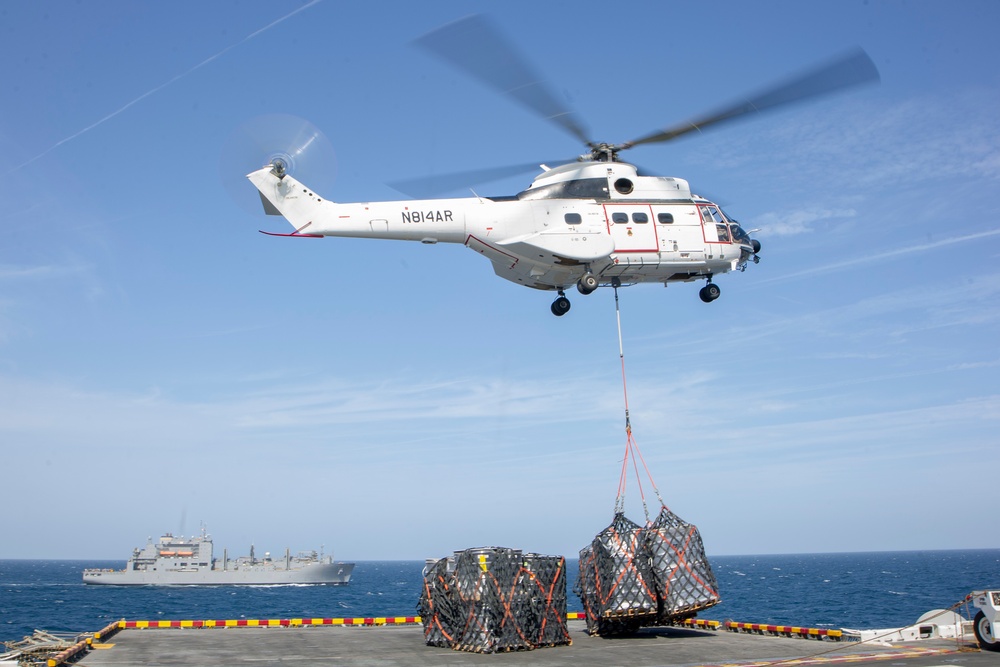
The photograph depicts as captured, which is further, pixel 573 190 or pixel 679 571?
pixel 573 190

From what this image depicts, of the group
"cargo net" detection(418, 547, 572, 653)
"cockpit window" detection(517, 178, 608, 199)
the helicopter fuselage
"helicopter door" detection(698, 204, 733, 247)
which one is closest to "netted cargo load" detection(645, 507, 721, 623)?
"cargo net" detection(418, 547, 572, 653)

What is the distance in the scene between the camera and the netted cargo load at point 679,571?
19.0 metres

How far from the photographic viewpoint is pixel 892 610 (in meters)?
62.5

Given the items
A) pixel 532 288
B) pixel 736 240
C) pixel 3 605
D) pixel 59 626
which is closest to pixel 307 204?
pixel 532 288

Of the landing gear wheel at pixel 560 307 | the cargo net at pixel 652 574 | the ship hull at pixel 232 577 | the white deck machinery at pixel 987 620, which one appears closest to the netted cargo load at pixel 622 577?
the cargo net at pixel 652 574

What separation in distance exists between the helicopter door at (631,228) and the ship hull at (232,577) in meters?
86.4

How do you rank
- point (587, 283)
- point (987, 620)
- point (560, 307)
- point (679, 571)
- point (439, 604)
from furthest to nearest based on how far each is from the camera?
point (560, 307) < point (587, 283) < point (439, 604) < point (679, 571) < point (987, 620)

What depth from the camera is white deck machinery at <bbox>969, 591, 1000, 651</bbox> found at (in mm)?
17109

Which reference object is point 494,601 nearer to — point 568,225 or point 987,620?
point 568,225

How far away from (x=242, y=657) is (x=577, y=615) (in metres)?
12.2

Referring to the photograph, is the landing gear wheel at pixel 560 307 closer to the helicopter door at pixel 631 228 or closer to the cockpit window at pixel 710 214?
the helicopter door at pixel 631 228

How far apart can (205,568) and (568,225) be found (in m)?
87.6

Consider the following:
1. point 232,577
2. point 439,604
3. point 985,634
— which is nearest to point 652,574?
point 439,604

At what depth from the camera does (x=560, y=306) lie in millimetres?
22594
